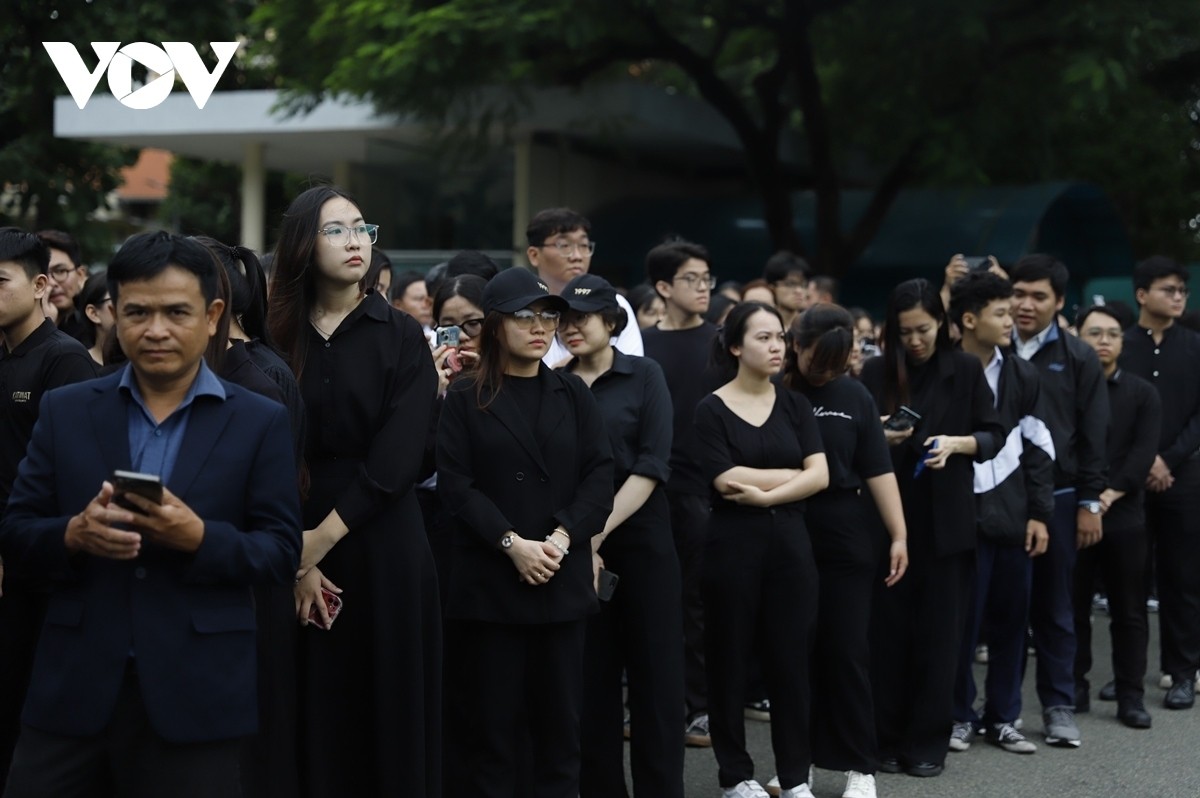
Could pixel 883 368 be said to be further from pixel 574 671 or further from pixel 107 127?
pixel 107 127

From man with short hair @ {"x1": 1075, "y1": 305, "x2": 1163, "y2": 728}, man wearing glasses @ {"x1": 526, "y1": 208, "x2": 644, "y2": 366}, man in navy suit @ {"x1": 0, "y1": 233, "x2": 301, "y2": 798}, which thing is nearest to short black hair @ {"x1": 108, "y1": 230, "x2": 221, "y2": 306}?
man in navy suit @ {"x1": 0, "y1": 233, "x2": 301, "y2": 798}

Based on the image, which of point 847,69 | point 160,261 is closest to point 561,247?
point 160,261

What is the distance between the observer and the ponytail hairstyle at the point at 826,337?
7.12 m

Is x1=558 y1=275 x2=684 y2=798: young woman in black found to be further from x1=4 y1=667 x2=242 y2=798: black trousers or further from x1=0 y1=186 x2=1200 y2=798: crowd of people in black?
x1=4 y1=667 x2=242 y2=798: black trousers

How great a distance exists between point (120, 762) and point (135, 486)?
732mm

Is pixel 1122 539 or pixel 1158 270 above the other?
pixel 1158 270

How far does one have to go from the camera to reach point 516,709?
5754 millimetres

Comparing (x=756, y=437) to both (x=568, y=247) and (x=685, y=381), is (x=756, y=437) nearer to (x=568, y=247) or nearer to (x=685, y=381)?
(x=568, y=247)

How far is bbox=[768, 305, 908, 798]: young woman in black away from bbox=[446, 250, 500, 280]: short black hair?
1452mm

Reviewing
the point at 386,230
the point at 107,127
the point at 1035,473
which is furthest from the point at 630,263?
the point at 1035,473

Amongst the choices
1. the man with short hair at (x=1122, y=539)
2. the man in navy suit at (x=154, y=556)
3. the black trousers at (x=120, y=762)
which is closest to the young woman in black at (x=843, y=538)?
the man with short hair at (x=1122, y=539)

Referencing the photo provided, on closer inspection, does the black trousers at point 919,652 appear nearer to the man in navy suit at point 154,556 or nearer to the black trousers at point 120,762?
the man in navy suit at point 154,556

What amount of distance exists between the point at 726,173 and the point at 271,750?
86.0 feet

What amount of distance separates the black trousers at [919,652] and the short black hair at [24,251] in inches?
168
